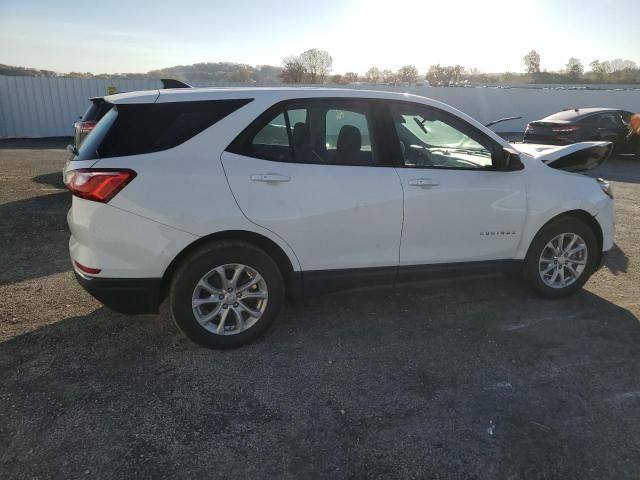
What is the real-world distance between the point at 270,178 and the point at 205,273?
0.77m

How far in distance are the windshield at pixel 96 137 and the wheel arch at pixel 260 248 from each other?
2.72 ft

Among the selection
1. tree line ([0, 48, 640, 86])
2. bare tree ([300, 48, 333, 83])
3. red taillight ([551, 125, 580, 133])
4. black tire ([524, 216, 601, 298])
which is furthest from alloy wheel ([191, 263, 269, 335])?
bare tree ([300, 48, 333, 83])

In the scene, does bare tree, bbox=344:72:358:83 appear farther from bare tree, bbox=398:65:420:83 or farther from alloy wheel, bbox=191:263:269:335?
alloy wheel, bbox=191:263:269:335

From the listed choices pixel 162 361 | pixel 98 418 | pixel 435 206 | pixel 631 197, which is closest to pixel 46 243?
pixel 162 361

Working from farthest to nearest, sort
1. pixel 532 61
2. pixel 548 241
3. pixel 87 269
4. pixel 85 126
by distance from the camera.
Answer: pixel 532 61
pixel 85 126
pixel 548 241
pixel 87 269

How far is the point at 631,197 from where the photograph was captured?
8844 millimetres

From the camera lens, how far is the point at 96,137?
10.2ft

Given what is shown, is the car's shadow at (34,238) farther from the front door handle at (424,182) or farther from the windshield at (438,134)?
the windshield at (438,134)

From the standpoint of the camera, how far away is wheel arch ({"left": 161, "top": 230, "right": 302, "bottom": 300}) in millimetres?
3123

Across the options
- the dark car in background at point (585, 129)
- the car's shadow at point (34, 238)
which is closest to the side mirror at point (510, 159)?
the car's shadow at point (34, 238)

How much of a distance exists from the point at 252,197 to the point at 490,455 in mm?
2051

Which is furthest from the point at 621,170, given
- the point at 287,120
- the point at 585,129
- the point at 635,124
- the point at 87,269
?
the point at 87,269

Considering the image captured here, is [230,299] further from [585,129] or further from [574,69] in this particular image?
[574,69]

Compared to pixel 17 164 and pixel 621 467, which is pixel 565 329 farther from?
pixel 17 164
